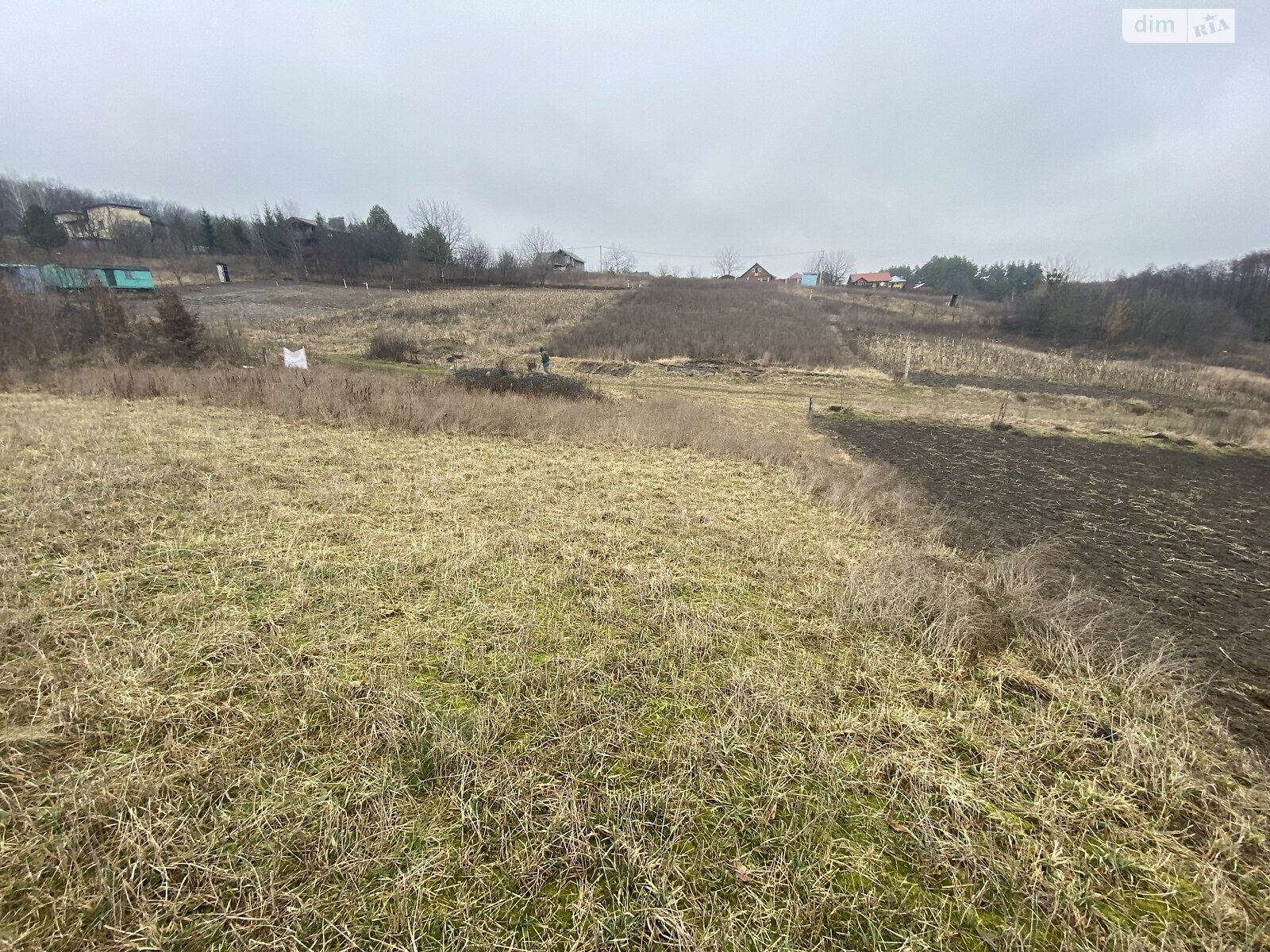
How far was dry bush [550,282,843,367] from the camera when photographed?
1158 inches

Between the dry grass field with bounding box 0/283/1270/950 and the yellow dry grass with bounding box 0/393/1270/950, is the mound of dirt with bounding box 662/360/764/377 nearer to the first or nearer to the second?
the dry grass field with bounding box 0/283/1270/950

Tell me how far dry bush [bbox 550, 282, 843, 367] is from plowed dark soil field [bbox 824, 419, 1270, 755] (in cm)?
1444

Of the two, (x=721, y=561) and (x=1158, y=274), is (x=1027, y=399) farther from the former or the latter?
(x=1158, y=274)

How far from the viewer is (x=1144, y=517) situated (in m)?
9.14

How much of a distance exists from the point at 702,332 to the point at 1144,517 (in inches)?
1064

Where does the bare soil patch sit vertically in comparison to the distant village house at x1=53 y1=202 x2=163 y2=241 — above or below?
below

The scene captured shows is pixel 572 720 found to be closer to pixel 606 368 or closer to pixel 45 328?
pixel 45 328

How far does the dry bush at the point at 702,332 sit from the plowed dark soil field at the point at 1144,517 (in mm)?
14439

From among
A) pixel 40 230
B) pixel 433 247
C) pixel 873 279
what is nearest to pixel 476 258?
pixel 433 247

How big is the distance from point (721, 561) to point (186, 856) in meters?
4.50

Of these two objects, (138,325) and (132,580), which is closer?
(132,580)

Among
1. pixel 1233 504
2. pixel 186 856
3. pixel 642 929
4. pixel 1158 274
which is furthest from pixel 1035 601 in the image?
pixel 1158 274

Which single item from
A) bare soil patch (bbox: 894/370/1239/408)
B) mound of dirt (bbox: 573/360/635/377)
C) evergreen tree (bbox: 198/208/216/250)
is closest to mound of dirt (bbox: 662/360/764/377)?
mound of dirt (bbox: 573/360/635/377)

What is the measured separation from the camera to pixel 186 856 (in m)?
2.10
